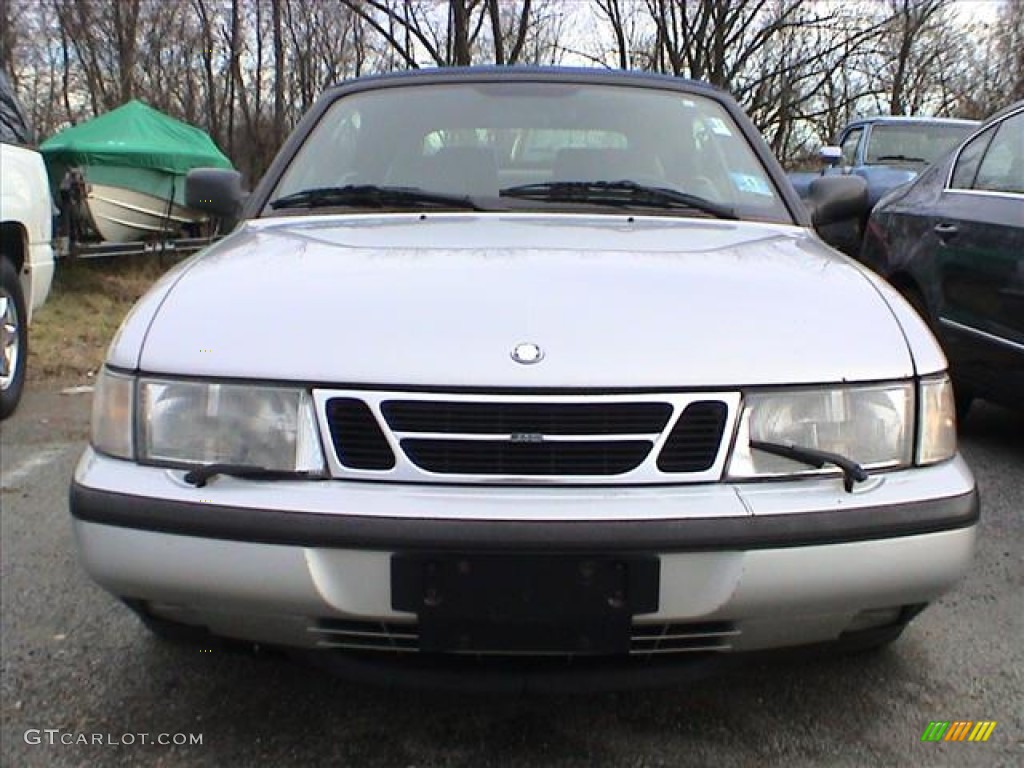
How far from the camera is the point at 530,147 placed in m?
2.83

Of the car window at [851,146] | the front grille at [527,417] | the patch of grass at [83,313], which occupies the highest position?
the car window at [851,146]

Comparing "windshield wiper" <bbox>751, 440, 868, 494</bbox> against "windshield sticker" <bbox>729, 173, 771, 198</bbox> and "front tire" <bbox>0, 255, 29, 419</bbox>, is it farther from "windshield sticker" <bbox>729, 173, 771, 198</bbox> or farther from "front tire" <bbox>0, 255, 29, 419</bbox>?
"front tire" <bbox>0, 255, 29, 419</bbox>

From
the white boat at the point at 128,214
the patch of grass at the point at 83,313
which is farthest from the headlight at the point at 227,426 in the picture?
the white boat at the point at 128,214

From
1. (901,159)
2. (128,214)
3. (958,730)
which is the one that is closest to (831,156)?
(901,159)

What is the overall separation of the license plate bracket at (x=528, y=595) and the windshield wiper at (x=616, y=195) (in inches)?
53.1

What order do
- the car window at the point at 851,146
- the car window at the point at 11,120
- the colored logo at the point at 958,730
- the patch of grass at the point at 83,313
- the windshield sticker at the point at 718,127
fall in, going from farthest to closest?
1. the car window at the point at 851,146
2. the patch of grass at the point at 83,313
3. the car window at the point at 11,120
4. the windshield sticker at the point at 718,127
5. the colored logo at the point at 958,730

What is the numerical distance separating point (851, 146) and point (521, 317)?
8.65m

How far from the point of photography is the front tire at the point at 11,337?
482cm

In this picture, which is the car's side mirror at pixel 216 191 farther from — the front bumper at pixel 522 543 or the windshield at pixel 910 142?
the windshield at pixel 910 142

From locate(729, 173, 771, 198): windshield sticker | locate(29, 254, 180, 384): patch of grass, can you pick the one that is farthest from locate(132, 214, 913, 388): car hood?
locate(29, 254, 180, 384): patch of grass

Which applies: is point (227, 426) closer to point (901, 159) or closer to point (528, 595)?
point (528, 595)

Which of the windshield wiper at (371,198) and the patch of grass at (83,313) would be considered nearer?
the windshield wiper at (371,198)

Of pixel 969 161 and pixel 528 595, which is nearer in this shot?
pixel 528 595

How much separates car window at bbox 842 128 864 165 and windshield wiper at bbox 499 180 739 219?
280 inches
